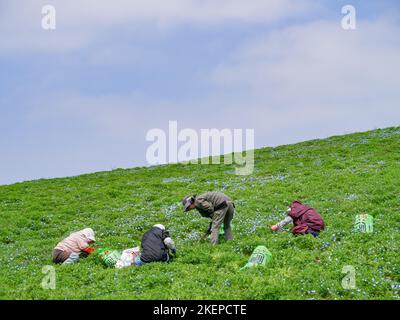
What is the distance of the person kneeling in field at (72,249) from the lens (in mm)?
16688

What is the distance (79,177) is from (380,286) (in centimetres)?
3617

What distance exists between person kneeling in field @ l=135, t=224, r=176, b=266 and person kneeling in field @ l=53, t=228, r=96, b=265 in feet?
8.00

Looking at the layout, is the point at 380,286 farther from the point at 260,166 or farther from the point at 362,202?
the point at 260,166

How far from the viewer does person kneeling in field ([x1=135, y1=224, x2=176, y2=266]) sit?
15516 millimetres

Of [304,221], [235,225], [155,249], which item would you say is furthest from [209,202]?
[304,221]

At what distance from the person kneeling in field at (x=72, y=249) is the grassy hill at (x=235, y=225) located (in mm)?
532

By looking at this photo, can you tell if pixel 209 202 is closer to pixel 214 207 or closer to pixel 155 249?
pixel 214 207

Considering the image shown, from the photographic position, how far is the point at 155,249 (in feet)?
51.2

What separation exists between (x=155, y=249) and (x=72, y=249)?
10.9ft

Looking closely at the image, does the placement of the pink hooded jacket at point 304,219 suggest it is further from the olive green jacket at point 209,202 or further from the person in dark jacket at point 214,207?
the olive green jacket at point 209,202

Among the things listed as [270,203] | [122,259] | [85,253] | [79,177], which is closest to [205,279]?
[122,259]

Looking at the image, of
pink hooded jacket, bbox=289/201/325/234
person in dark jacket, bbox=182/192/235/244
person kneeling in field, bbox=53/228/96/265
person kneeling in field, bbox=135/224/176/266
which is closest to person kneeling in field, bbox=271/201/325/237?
pink hooded jacket, bbox=289/201/325/234

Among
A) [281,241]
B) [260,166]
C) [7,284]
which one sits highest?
[260,166]

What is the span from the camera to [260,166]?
124ft
